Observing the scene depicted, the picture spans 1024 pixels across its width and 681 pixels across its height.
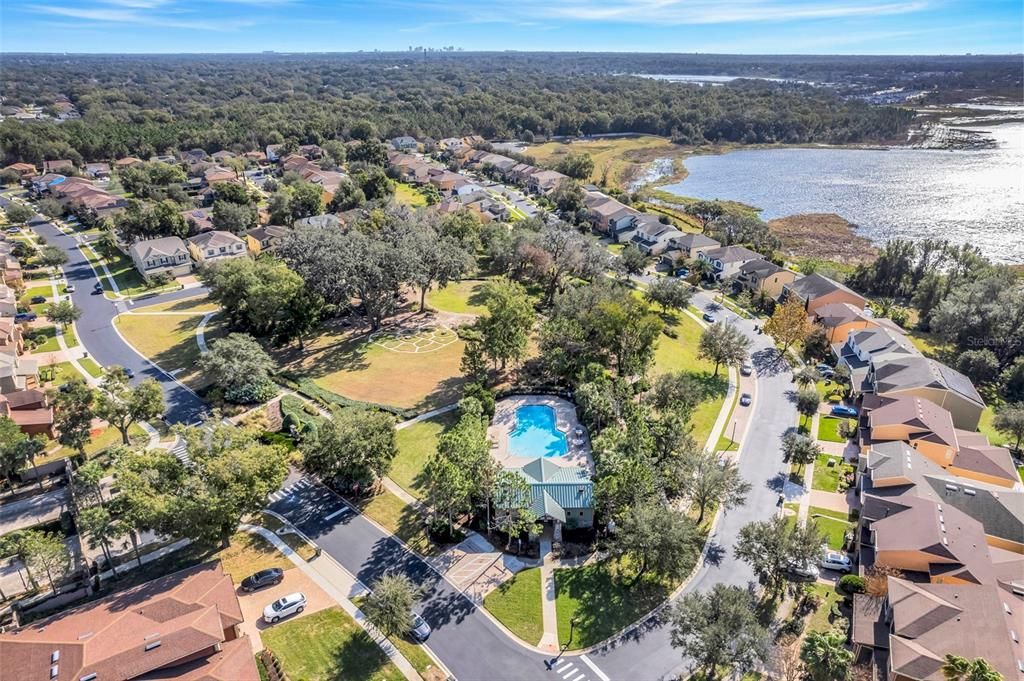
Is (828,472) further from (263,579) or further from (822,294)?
(263,579)

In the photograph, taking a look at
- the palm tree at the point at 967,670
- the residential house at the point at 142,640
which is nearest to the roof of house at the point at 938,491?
the palm tree at the point at 967,670

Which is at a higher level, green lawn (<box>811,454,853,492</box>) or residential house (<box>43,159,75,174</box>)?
residential house (<box>43,159,75,174</box>)

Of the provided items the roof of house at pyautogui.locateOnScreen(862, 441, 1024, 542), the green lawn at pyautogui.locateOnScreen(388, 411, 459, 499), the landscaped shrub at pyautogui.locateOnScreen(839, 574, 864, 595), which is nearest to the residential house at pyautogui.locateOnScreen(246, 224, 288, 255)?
the green lawn at pyautogui.locateOnScreen(388, 411, 459, 499)

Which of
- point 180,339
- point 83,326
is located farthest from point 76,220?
point 180,339

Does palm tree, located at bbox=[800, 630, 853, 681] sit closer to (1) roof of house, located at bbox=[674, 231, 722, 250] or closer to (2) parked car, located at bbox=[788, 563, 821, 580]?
(2) parked car, located at bbox=[788, 563, 821, 580]

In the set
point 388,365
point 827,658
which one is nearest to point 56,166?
point 388,365

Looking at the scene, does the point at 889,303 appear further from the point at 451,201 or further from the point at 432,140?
the point at 432,140

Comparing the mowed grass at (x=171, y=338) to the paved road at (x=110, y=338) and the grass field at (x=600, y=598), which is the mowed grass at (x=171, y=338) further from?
the grass field at (x=600, y=598)
